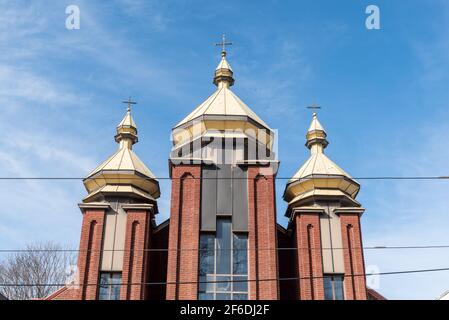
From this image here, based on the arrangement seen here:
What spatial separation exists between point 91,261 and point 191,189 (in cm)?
440

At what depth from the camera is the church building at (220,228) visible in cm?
2023

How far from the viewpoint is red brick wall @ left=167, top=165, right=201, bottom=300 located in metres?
19.6

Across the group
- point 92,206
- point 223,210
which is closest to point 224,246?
point 223,210

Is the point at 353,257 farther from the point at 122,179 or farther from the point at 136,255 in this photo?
the point at 122,179

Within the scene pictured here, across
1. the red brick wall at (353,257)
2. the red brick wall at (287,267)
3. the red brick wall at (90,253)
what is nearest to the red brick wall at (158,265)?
the red brick wall at (90,253)

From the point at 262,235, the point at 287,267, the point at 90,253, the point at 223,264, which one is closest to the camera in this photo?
the point at 223,264

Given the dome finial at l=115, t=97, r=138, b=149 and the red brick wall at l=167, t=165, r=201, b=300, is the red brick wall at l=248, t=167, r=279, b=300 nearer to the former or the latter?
the red brick wall at l=167, t=165, r=201, b=300

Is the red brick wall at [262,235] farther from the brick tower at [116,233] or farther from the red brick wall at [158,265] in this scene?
the red brick wall at [158,265]

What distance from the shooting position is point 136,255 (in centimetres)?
2141

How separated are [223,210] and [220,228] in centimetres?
64

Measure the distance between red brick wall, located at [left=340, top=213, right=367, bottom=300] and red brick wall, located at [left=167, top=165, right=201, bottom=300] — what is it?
18.6 ft

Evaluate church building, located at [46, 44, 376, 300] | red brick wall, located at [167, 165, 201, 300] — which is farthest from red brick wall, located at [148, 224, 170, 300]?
red brick wall, located at [167, 165, 201, 300]
